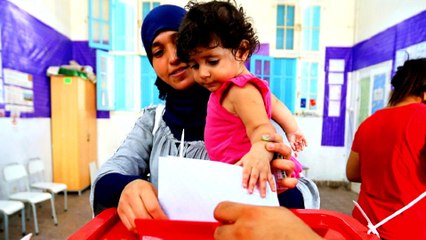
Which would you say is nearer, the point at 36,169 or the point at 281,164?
the point at 281,164

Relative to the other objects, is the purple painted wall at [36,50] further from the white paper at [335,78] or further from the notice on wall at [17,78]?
the white paper at [335,78]

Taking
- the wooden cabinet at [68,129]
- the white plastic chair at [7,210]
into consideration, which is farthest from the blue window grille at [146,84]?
the white plastic chair at [7,210]

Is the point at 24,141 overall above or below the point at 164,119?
below

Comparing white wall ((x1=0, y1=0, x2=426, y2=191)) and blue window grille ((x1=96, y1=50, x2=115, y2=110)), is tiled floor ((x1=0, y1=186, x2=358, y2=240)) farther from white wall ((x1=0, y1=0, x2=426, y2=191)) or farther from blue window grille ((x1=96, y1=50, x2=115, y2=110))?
blue window grille ((x1=96, y1=50, x2=115, y2=110))

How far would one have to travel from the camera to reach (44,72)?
4426 millimetres

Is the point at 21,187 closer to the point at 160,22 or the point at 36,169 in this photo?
the point at 36,169

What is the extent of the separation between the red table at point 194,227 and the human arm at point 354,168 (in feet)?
3.93

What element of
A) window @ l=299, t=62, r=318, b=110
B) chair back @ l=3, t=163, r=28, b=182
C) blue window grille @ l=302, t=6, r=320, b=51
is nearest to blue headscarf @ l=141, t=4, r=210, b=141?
chair back @ l=3, t=163, r=28, b=182

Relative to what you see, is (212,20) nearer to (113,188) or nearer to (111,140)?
(113,188)

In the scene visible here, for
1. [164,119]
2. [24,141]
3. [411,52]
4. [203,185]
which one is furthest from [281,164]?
[24,141]

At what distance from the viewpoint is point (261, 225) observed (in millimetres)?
337

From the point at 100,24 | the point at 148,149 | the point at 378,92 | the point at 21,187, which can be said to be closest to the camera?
the point at 148,149

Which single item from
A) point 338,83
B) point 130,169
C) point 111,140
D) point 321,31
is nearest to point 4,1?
point 111,140

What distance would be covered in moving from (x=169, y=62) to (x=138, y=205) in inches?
18.2
